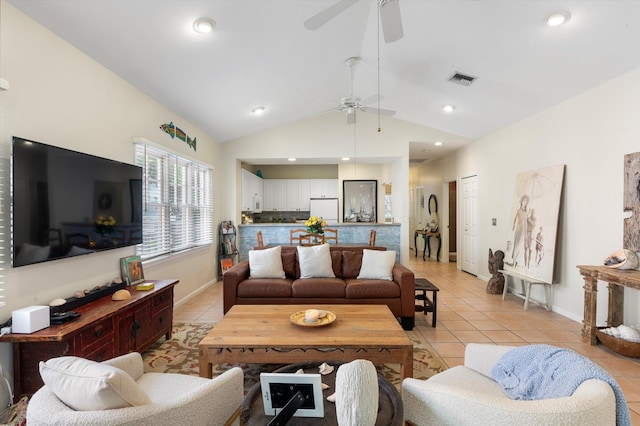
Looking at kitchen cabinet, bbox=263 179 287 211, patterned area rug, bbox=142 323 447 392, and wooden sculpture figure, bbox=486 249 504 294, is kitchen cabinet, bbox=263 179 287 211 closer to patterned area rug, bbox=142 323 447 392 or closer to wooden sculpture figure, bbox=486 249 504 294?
wooden sculpture figure, bbox=486 249 504 294

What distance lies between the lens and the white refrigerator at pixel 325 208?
8.03 metres

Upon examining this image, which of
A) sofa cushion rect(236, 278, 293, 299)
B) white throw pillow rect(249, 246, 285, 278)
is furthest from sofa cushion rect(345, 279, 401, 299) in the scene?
white throw pillow rect(249, 246, 285, 278)

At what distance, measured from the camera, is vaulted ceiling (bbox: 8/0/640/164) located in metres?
2.34

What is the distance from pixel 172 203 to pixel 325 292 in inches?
92.3

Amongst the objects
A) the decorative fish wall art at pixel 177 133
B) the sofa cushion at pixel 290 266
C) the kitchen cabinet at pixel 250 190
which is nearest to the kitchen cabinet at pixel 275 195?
the kitchen cabinet at pixel 250 190

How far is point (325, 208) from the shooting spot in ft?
26.4

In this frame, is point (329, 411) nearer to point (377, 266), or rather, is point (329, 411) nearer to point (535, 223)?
point (377, 266)

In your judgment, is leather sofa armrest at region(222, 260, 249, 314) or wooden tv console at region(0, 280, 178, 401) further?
leather sofa armrest at region(222, 260, 249, 314)

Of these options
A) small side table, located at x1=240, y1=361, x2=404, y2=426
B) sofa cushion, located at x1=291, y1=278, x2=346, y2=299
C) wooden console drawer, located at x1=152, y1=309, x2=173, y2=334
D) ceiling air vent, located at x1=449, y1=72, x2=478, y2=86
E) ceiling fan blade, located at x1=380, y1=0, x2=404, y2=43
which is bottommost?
wooden console drawer, located at x1=152, y1=309, x2=173, y2=334

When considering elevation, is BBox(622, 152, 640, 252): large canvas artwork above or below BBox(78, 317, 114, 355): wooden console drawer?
above

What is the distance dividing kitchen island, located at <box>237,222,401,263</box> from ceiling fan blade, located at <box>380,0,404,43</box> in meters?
4.03

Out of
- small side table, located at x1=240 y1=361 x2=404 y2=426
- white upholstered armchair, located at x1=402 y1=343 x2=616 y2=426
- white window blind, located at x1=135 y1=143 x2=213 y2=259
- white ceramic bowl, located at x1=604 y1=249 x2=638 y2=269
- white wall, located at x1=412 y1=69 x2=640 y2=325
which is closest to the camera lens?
white upholstered armchair, located at x1=402 y1=343 x2=616 y2=426

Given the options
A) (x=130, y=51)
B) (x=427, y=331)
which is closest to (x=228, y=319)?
(x=427, y=331)

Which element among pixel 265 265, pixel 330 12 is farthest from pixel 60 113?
pixel 265 265
